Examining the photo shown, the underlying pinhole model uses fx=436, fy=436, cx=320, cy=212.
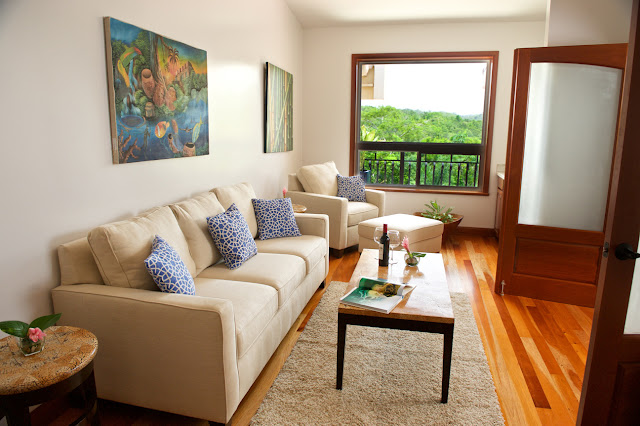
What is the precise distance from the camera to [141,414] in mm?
2014

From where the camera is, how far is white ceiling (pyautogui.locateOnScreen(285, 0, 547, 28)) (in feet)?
15.3

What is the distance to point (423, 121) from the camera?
5801mm

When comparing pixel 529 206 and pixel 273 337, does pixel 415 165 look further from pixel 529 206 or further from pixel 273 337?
pixel 273 337

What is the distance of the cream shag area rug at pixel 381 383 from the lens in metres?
1.99

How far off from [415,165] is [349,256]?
1993 mm

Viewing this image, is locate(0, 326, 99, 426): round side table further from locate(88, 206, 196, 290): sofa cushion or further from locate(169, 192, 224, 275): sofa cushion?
locate(169, 192, 224, 275): sofa cushion

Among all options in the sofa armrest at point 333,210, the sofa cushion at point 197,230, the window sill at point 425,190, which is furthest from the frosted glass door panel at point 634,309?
the window sill at point 425,190

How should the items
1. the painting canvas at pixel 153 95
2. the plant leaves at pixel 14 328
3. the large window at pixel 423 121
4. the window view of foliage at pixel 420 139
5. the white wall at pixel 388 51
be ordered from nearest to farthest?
the plant leaves at pixel 14 328 < the painting canvas at pixel 153 95 < the white wall at pixel 388 51 < the large window at pixel 423 121 < the window view of foliage at pixel 420 139

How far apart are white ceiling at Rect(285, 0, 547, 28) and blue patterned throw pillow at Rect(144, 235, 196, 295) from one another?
3.68m

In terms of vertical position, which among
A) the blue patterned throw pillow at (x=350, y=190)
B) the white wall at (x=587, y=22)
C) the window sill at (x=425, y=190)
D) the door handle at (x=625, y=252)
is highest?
the white wall at (x=587, y=22)

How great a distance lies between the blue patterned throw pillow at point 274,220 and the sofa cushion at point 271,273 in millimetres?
476

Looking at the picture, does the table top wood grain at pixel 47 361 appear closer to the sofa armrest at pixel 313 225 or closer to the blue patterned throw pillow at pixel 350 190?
the sofa armrest at pixel 313 225

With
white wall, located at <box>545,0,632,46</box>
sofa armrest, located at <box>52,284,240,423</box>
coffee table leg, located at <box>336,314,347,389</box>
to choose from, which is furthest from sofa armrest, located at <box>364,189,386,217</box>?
sofa armrest, located at <box>52,284,240,423</box>

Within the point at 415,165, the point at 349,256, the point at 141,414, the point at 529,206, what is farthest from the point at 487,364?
the point at 415,165
